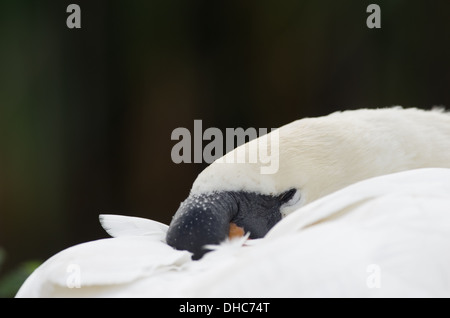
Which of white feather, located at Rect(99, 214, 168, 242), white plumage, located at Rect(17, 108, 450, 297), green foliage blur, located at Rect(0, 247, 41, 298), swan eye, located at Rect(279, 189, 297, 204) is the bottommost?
green foliage blur, located at Rect(0, 247, 41, 298)

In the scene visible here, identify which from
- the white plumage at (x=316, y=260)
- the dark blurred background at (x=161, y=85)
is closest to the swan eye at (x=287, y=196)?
the white plumage at (x=316, y=260)

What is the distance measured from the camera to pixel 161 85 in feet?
13.9

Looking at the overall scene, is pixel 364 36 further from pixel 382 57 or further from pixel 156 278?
pixel 156 278

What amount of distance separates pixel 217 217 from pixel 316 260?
23.7 inches

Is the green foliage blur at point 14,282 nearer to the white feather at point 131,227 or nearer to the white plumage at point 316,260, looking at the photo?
the white feather at point 131,227

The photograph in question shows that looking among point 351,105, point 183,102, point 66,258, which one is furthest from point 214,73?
point 66,258

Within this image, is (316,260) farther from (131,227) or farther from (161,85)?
(161,85)

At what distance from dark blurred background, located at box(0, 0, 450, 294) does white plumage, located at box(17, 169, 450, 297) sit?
257 centimetres

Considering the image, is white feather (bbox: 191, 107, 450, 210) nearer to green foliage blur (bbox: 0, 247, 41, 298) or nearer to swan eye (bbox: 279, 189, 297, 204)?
swan eye (bbox: 279, 189, 297, 204)

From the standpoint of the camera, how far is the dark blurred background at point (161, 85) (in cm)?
404

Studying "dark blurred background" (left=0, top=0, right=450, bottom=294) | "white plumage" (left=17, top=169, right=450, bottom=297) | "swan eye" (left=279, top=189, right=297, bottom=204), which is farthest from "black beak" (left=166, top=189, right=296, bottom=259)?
"dark blurred background" (left=0, top=0, right=450, bottom=294)

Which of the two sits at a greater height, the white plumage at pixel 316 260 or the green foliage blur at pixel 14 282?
the white plumage at pixel 316 260

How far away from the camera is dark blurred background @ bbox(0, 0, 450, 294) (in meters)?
4.04

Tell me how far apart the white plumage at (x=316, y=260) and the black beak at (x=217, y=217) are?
0.18m
